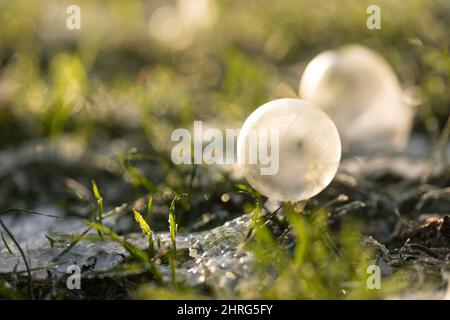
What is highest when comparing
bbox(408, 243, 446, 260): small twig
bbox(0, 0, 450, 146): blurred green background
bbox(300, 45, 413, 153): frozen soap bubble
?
bbox(0, 0, 450, 146): blurred green background

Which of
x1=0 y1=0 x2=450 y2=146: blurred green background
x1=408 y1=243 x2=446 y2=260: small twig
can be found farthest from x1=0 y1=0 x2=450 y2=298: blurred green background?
x1=408 y1=243 x2=446 y2=260: small twig

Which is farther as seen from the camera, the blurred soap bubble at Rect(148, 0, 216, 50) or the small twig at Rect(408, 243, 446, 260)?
the blurred soap bubble at Rect(148, 0, 216, 50)

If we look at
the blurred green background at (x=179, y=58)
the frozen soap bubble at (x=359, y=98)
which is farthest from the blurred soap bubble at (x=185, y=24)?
the frozen soap bubble at (x=359, y=98)

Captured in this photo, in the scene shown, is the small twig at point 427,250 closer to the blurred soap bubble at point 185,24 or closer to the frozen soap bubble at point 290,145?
the frozen soap bubble at point 290,145

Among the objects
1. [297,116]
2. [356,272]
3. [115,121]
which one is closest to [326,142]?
[297,116]

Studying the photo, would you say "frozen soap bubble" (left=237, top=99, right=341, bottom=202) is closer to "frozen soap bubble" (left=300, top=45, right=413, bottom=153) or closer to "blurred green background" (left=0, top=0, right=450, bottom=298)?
"blurred green background" (left=0, top=0, right=450, bottom=298)

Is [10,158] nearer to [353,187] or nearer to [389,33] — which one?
[353,187]

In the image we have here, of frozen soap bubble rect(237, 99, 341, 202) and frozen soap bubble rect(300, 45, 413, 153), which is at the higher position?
frozen soap bubble rect(300, 45, 413, 153)
